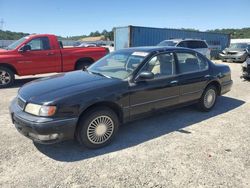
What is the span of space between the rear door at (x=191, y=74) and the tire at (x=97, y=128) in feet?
5.94

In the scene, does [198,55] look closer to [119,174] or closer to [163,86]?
[163,86]

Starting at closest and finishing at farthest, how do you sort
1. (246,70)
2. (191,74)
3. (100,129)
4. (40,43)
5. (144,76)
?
(100,129) → (144,76) → (191,74) → (40,43) → (246,70)

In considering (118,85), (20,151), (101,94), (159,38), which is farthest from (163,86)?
(159,38)

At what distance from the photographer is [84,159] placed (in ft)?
11.6

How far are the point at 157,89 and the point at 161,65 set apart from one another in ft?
1.74

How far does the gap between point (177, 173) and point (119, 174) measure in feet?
2.57

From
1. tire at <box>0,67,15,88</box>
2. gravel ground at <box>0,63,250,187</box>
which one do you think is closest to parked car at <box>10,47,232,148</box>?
gravel ground at <box>0,63,250,187</box>

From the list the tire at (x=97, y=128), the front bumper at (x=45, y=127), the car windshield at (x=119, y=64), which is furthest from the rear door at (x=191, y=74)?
the front bumper at (x=45, y=127)

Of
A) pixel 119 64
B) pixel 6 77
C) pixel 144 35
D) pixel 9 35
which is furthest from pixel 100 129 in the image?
pixel 9 35

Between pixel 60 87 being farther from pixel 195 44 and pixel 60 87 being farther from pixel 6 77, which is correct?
pixel 195 44

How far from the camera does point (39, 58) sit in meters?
8.83

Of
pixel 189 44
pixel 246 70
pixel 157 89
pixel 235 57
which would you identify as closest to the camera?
pixel 157 89

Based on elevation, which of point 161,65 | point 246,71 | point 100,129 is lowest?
point 100,129

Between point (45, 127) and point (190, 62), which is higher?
point (190, 62)
